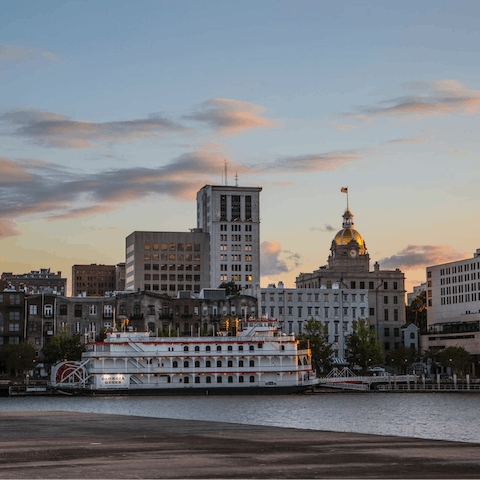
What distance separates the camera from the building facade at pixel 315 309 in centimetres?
17612

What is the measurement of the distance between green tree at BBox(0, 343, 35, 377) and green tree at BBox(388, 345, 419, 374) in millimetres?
73901

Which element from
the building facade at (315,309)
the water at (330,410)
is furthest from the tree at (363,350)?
the water at (330,410)

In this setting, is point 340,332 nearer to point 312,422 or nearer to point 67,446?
point 312,422

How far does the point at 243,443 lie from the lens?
32719mm

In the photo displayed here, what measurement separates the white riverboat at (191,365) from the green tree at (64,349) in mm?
17242

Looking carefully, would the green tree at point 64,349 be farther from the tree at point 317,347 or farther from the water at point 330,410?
the tree at point 317,347

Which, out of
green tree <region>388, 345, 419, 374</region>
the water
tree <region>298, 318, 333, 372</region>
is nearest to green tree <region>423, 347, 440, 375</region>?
green tree <region>388, 345, 419, 374</region>

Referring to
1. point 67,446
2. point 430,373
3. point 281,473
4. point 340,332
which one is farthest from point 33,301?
point 281,473

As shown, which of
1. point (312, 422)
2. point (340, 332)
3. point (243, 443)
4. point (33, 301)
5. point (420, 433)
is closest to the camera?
point (243, 443)

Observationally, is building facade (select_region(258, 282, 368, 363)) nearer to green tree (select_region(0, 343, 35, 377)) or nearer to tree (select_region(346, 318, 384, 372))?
tree (select_region(346, 318, 384, 372))

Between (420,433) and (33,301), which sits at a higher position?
(33,301)

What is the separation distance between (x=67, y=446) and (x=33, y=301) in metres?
121

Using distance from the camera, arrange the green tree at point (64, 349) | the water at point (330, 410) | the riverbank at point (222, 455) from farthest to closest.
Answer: the green tree at point (64, 349), the water at point (330, 410), the riverbank at point (222, 455)

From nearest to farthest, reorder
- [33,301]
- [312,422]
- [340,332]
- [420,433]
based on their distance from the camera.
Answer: [420,433]
[312,422]
[33,301]
[340,332]
